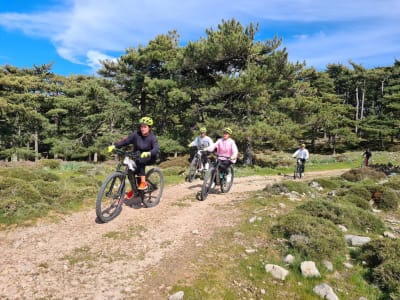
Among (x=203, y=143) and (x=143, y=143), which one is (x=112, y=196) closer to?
(x=143, y=143)

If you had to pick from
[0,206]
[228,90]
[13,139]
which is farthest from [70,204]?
[13,139]

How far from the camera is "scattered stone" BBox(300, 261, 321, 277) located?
4476 millimetres

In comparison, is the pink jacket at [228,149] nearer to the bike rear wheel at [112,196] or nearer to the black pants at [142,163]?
the black pants at [142,163]

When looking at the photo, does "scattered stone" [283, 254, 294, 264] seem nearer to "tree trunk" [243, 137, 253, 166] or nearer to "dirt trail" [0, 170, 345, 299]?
"dirt trail" [0, 170, 345, 299]

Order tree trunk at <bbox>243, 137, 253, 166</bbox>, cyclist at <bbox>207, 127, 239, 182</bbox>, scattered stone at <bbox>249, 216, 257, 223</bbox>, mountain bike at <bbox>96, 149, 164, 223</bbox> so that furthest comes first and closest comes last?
tree trunk at <bbox>243, 137, 253, 166</bbox> → cyclist at <bbox>207, 127, 239, 182</bbox> → scattered stone at <bbox>249, 216, 257, 223</bbox> → mountain bike at <bbox>96, 149, 164, 223</bbox>

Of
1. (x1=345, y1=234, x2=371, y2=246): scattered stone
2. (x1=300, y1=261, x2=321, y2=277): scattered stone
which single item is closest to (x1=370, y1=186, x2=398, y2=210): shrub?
A: (x1=345, y1=234, x2=371, y2=246): scattered stone

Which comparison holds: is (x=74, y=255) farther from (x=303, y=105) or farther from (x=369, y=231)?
(x=303, y=105)

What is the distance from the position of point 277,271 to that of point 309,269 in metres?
0.52

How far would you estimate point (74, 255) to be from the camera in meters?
4.77

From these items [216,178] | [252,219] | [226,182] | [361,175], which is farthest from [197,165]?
[361,175]

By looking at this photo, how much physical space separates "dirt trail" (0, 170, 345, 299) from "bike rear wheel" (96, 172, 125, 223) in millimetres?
180

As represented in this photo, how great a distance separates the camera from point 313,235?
17.9 feet

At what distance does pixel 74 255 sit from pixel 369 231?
6.66m

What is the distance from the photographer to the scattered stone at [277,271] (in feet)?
14.5
